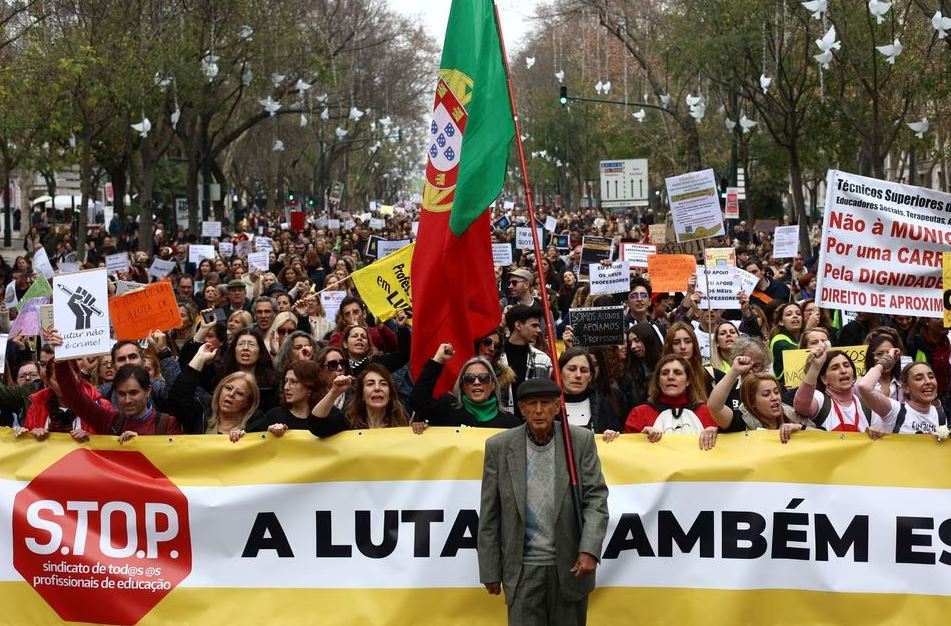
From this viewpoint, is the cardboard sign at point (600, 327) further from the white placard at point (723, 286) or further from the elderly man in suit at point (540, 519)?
the elderly man in suit at point (540, 519)

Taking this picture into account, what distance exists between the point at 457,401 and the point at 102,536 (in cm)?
174

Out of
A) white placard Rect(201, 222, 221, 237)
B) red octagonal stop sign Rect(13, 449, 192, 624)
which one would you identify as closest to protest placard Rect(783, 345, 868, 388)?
red octagonal stop sign Rect(13, 449, 192, 624)

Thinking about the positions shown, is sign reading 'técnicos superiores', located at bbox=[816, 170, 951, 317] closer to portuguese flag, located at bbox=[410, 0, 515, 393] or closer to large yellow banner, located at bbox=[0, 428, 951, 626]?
large yellow banner, located at bbox=[0, 428, 951, 626]

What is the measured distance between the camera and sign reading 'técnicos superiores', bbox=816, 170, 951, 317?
26.0 feet

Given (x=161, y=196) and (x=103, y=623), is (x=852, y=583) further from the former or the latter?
(x=161, y=196)

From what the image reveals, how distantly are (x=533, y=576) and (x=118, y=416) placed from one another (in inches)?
104

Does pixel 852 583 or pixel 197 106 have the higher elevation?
pixel 197 106

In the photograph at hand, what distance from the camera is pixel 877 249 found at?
7.96 m

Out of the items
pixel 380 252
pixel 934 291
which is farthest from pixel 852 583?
pixel 380 252

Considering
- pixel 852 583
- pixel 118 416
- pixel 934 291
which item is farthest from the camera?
pixel 934 291

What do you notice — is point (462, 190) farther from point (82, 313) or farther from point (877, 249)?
point (877, 249)

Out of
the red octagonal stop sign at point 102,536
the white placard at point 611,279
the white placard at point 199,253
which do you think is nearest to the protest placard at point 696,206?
the white placard at point 611,279

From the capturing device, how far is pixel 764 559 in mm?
6504

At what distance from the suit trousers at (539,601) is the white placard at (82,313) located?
2.60 m
